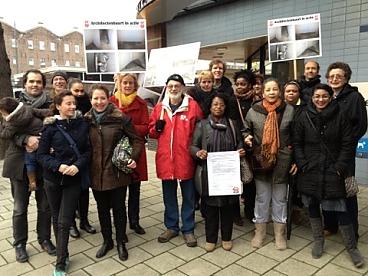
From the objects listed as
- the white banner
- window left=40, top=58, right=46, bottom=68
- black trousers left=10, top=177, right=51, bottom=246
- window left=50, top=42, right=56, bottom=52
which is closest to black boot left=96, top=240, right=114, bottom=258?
black trousers left=10, top=177, right=51, bottom=246

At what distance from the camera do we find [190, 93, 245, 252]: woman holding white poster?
3445mm

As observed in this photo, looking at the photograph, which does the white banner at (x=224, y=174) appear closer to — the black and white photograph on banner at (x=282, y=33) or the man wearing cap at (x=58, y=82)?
the man wearing cap at (x=58, y=82)

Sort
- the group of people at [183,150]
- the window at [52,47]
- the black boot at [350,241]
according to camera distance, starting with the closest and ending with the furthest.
Answer: the group of people at [183,150], the black boot at [350,241], the window at [52,47]

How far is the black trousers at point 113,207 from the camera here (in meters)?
3.43

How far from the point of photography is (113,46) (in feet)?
15.4

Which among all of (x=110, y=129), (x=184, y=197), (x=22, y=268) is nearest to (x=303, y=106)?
(x=184, y=197)

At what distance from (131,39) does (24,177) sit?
95.6 inches

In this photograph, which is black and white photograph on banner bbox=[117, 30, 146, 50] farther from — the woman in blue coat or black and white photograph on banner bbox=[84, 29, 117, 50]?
the woman in blue coat

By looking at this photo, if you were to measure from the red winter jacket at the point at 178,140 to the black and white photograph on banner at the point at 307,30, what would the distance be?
8.24 feet

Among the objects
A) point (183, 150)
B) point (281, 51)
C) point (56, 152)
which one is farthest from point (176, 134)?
point (281, 51)

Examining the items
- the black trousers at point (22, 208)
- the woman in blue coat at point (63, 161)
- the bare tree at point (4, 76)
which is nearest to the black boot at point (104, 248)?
the woman in blue coat at point (63, 161)

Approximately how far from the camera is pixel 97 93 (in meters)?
3.26

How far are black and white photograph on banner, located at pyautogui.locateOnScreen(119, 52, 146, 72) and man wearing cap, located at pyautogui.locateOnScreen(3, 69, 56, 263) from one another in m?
1.43

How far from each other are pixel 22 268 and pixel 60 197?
2.79ft
